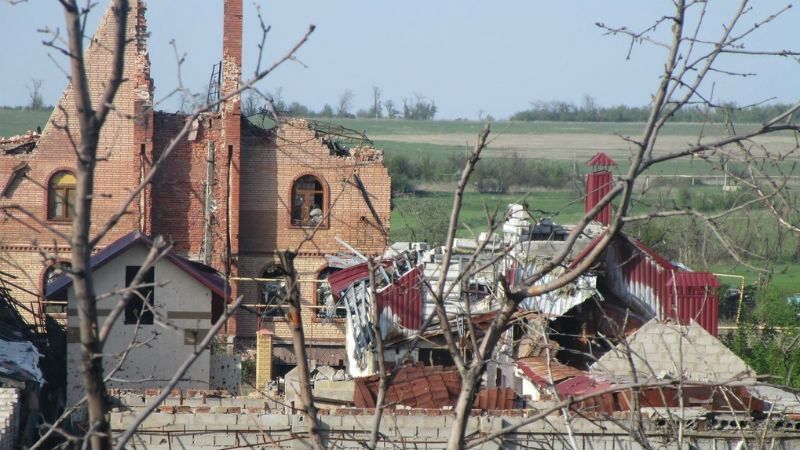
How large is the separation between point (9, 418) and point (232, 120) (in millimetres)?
17216

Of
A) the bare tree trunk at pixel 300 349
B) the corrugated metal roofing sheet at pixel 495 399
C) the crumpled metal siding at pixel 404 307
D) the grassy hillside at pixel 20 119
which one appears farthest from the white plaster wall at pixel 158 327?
the grassy hillside at pixel 20 119

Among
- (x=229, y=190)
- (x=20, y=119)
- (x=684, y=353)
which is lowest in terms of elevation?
(x=684, y=353)

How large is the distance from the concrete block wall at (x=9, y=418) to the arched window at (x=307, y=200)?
55.0 ft

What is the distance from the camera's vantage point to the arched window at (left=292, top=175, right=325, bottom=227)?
3238 cm

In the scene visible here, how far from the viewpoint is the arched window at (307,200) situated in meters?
32.4

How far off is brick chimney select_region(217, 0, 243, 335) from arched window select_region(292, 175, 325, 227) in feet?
5.14

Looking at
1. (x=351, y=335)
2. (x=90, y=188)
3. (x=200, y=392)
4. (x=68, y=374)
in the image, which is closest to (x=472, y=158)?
(x=90, y=188)

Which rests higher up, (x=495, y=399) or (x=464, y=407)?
(x=464, y=407)

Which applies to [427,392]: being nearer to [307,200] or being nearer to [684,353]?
[684,353]

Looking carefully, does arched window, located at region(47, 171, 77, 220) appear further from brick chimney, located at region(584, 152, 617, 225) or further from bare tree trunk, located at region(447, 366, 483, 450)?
bare tree trunk, located at region(447, 366, 483, 450)

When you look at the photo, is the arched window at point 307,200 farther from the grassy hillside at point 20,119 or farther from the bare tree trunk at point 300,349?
the grassy hillside at point 20,119

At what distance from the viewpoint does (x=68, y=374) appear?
19.9 meters

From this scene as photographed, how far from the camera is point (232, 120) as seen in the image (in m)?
31.1

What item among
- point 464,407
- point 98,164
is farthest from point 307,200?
point 464,407
